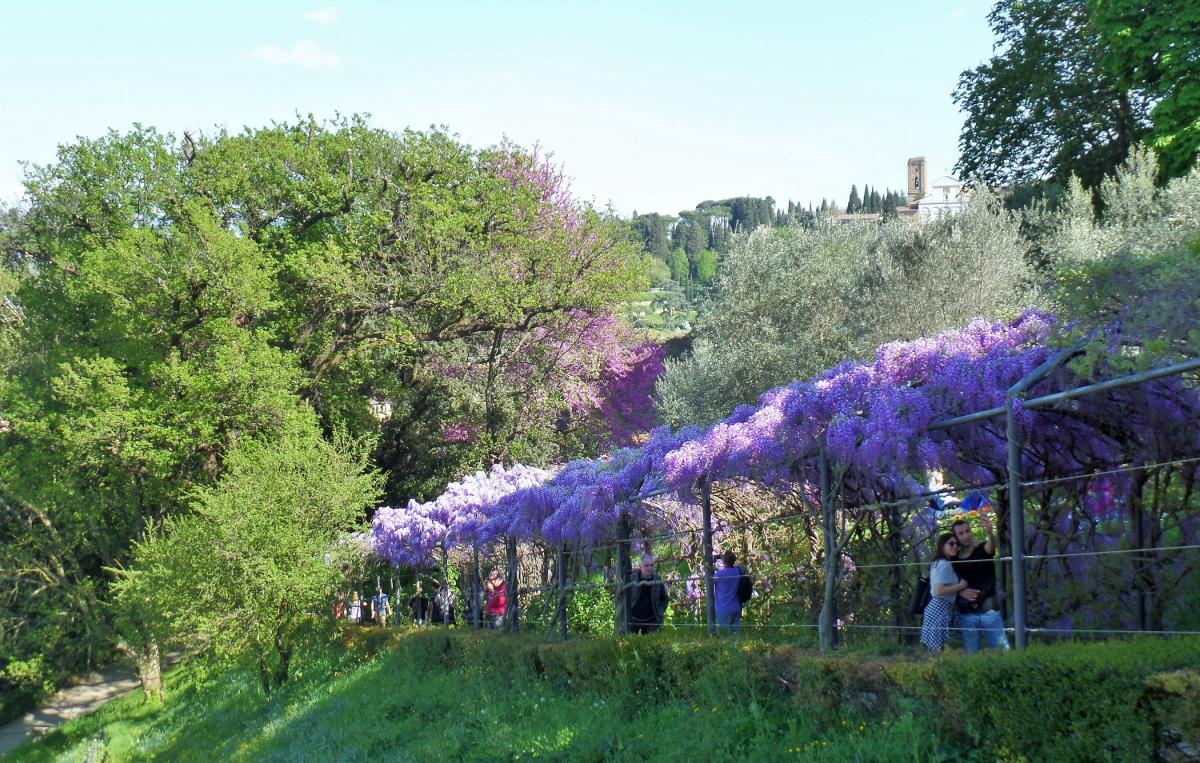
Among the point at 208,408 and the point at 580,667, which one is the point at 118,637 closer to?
the point at 208,408

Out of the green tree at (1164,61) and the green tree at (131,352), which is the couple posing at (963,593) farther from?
the green tree at (131,352)

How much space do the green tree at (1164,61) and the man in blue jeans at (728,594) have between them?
17035 mm

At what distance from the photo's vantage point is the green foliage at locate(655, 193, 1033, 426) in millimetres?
23375

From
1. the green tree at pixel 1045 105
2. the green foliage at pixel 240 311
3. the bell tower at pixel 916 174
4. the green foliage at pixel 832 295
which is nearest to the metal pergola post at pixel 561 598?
the green foliage at pixel 832 295

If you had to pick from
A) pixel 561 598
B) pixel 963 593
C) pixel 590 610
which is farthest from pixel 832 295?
pixel 963 593

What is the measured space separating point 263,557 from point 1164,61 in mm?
21782

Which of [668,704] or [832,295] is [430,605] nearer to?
[832,295]

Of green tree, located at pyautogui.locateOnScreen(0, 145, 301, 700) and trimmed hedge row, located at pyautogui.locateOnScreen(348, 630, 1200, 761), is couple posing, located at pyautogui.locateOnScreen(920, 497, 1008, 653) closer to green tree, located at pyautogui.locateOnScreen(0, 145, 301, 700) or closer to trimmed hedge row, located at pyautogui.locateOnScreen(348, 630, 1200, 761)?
trimmed hedge row, located at pyautogui.locateOnScreen(348, 630, 1200, 761)

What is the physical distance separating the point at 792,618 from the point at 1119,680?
273 inches

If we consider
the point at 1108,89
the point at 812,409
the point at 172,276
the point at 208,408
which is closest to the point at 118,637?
the point at 208,408

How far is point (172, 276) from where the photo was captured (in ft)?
87.5

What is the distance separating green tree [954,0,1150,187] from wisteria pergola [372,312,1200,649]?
23403 mm

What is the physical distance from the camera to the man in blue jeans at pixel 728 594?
13070 millimetres

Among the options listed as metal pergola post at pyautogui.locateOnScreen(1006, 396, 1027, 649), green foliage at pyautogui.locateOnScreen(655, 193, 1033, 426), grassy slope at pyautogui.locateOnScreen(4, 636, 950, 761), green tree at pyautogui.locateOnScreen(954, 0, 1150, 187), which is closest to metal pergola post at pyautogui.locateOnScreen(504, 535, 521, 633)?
grassy slope at pyautogui.locateOnScreen(4, 636, 950, 761)
